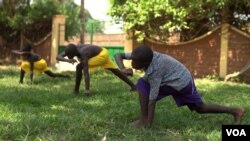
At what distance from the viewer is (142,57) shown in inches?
193

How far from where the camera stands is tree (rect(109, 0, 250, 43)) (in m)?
12.9

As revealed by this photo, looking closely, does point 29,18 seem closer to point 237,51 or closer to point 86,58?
point 237,51

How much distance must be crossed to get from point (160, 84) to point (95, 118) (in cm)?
95

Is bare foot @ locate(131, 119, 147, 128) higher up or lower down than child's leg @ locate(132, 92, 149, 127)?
lower down

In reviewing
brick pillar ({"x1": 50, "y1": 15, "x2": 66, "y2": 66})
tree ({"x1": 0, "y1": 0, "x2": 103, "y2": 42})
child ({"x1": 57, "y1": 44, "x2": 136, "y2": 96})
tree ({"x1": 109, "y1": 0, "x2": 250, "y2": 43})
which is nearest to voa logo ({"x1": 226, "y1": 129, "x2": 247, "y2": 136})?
child ({"x1": 57, "y1": 44, "x2": 136, "y2": 96})

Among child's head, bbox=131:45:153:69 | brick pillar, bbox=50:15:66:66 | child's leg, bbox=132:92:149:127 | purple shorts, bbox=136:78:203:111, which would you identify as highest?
child's head, bbox=131:45:153:69

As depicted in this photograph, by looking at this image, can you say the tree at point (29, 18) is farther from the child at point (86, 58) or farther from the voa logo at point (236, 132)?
the voa logo at point (236, 132)

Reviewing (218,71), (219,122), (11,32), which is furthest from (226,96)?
(11,32)

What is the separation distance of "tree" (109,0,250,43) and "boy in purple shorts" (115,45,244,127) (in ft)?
23.0

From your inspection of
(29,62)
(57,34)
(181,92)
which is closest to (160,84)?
(181,92)

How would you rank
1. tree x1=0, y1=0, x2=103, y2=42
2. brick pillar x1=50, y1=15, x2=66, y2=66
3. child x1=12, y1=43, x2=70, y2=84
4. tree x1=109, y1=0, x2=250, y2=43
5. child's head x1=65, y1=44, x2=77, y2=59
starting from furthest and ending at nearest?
tree x1=0, y1=0, x2=103, y2=42 < brick pillar x1=50, y1=15, x2=66, y2=66 < tree x1=109, y1=0, x2=250, y2=43 < child x1=12, y1=43, x2=70, y2=84 < child's head x1=65, y1=44, x2=77, y2=59

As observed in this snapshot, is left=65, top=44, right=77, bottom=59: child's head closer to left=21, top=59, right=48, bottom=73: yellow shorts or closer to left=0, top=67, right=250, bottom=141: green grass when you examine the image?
left=0, top=67, right=250, bottom=141: green grass

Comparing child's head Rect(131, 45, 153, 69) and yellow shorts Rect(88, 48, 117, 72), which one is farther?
yellow shorts Rect(88, 48, 117, 72)

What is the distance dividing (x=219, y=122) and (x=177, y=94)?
0.75 m
